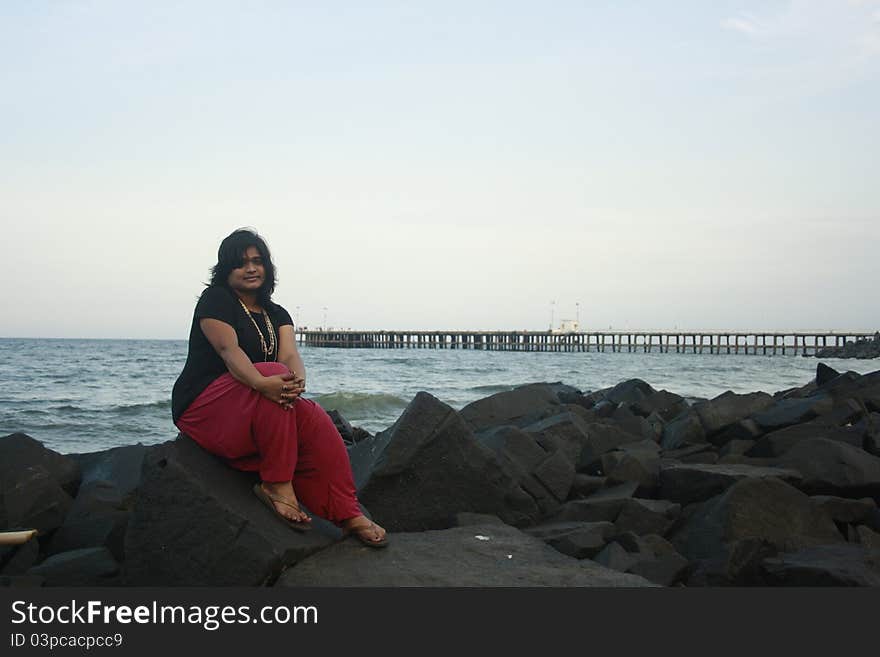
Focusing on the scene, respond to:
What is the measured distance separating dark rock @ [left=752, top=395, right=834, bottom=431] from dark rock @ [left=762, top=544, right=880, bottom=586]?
3.39 metres

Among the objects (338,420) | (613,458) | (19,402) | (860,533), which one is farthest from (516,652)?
(19,402)

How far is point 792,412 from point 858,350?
60.1 meters

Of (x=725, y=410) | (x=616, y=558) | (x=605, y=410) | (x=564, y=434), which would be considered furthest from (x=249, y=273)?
(x=605, y=410)

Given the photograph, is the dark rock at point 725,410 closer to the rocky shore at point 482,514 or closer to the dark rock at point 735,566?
the rocky shore at point 482,514

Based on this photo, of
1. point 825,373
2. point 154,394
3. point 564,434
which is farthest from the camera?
point 154,394

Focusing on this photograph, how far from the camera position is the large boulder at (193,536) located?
366 cm

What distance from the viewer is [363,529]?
13.5ft

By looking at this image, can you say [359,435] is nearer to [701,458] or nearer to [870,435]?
[701,458]

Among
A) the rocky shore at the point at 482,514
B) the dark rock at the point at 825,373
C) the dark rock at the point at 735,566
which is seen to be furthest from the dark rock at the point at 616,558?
the dark rock at the point at 825,373

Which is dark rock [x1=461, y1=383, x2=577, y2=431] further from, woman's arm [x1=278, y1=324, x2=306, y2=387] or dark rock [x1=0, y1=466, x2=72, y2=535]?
woman's arm [x1=278, y1=324, x2=306, y2=387]

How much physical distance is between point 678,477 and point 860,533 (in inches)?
46.8

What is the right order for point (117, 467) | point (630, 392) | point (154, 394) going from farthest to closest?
point (154, 394)
point (630, 392)
point (117, 467)

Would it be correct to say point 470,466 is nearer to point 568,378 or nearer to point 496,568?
point 496,568

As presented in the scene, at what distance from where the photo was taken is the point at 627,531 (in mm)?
4844
